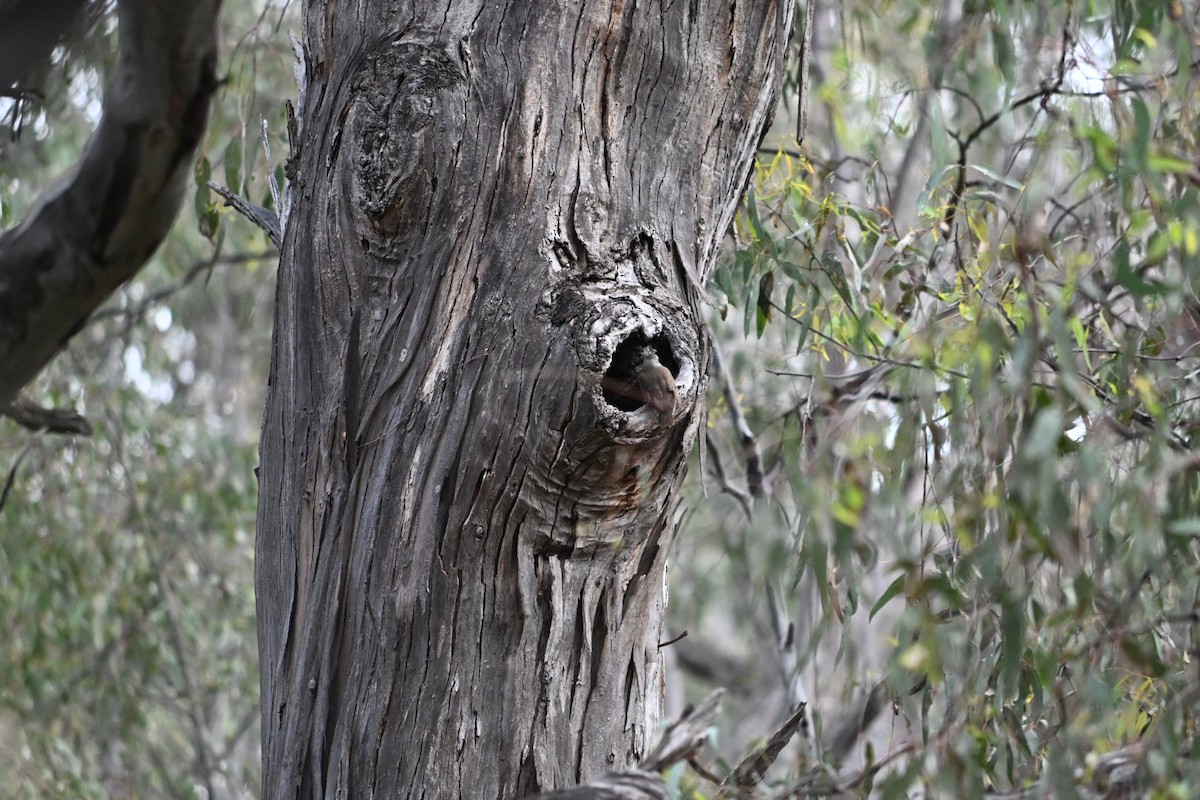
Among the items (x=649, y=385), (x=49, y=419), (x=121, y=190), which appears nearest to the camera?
(x=121, y=190)

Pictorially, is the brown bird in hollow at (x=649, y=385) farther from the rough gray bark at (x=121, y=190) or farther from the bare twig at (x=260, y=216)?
the bare twig at (x=260, y=216)

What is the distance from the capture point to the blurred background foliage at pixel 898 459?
4.59ft

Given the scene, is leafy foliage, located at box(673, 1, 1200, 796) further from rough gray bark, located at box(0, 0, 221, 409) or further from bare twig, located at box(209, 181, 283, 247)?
bare twig, located at box(209, 181, 283, 247)

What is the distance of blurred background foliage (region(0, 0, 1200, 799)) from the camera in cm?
140

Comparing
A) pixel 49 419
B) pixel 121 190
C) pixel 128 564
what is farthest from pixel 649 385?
pixel 128 564

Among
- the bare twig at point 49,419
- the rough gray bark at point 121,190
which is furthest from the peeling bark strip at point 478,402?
the bare twig at point 49,419

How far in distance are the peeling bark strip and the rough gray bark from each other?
46 cm

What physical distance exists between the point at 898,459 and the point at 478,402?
1.75 ft

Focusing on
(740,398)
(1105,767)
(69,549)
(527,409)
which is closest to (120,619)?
(69,549)

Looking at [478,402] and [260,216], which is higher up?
[260,216]

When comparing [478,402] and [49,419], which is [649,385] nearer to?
[478,402]

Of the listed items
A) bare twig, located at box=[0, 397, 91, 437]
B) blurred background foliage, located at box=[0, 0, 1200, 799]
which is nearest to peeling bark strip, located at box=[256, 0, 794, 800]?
blurred background foliage, located at box=[0, 0, 1200, 799]

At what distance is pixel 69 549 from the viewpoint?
4.44 m

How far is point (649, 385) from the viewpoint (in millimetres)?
1446
